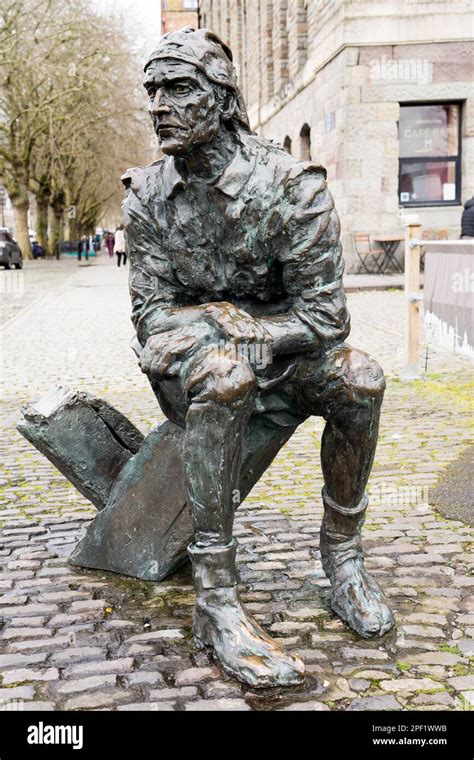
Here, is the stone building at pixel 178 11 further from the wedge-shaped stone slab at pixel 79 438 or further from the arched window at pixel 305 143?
the wedge-shaped stone slab at pixel 79 438

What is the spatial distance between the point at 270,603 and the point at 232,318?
1.12 meters

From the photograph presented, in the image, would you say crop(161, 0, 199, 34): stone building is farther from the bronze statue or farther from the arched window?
the bronze statue

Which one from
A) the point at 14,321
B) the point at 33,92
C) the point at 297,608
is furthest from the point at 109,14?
the point at 297,608

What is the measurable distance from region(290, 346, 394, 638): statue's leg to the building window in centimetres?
1838

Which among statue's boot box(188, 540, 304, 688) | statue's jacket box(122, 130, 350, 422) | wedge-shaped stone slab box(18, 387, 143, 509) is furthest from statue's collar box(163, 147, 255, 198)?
statue's boot box(188, 540, 304, 688)

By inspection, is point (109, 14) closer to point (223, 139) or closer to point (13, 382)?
point (13, 382)

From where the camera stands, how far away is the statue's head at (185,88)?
3176 millimetres

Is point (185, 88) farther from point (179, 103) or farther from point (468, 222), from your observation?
point (468, 222)

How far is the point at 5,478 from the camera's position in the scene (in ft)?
18.9

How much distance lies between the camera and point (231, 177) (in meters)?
3.34

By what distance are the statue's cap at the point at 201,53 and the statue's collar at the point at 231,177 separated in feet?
0.77

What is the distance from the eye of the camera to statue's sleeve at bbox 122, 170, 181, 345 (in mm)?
3467

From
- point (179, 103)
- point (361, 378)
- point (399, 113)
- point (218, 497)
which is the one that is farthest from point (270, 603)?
point (399, 113)
